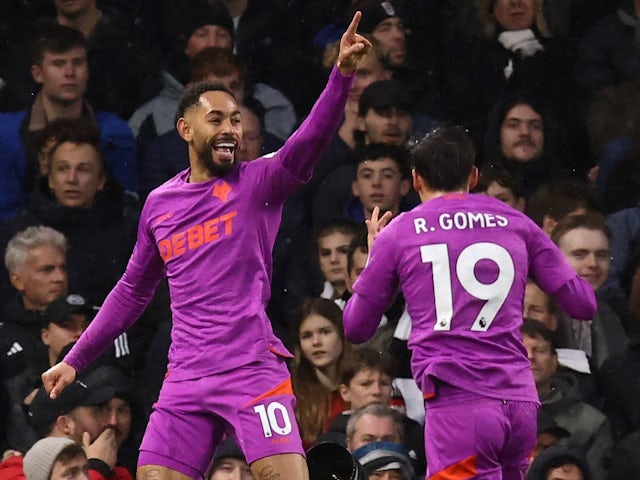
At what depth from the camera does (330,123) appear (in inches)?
248

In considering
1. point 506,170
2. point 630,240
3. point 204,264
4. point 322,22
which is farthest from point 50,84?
point 204,264

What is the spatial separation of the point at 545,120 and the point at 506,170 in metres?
0.62

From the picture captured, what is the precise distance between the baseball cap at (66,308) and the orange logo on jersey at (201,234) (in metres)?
2.94

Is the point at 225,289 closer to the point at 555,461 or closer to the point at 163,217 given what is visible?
the point at 163,217

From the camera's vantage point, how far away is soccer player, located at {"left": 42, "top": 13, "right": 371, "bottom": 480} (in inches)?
248

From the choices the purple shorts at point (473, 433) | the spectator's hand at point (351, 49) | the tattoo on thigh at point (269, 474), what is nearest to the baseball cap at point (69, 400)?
the tattoo on thigh at point (269, 474)

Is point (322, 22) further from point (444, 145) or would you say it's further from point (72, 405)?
point (444, 145)

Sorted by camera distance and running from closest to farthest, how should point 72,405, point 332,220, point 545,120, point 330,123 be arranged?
point 330,123, point 72,405, point 332,220, point 545,120

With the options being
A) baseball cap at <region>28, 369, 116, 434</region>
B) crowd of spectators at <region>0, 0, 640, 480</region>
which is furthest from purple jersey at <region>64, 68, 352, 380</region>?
baseball cap at <region>28, 369, 116, 434</region>

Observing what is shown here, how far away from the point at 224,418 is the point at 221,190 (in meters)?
0.87

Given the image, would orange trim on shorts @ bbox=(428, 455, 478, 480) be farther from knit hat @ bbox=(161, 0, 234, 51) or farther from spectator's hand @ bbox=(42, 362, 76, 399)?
knit hat @ bbox=(161, 0, 234, 51)

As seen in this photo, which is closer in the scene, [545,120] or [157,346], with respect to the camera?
[157,346]

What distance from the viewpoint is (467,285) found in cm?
621

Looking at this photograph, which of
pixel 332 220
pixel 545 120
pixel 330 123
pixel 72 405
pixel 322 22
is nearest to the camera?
pixel 330 123
